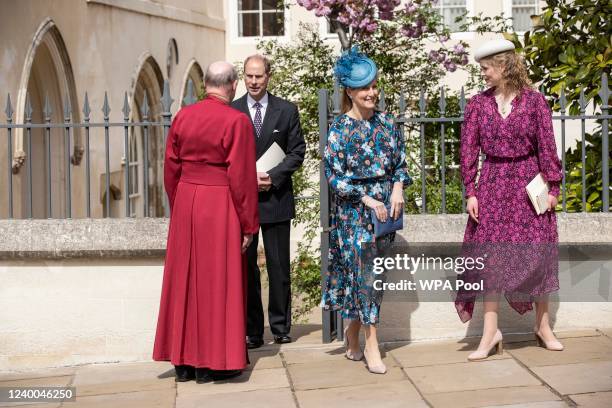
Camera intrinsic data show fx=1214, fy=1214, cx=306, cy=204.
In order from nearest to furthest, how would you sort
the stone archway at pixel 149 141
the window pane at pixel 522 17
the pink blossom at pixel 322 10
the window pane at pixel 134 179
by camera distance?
the pink blossom at pixel 322 10 < the window pane at pixel 134 179 < the stone archway at pixel 149 141 < the window pane at pixel 522 17

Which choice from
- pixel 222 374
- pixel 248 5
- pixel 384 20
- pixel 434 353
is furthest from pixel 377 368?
pixel 248 5

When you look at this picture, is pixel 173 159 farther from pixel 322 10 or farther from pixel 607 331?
pixel 322 10

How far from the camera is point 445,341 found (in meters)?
7.49

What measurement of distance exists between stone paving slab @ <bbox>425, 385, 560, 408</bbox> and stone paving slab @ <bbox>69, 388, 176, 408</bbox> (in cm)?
138

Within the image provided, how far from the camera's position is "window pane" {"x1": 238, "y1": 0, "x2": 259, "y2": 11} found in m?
20.1

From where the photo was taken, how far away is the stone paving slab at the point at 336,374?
6488 millimetres

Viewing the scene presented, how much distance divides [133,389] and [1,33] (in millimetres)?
6322

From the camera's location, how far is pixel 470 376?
646 centimetres

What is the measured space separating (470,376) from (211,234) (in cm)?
158

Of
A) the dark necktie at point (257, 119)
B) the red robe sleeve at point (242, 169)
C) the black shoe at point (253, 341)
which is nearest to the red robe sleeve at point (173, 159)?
the red robe sleeve at point (242, 169)

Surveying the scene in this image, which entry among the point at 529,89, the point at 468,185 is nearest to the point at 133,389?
the point at 468,185

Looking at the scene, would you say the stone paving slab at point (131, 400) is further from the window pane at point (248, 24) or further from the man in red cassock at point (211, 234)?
the window pane at point (248, 24)

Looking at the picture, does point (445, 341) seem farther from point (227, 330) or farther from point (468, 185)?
point (227, 330)

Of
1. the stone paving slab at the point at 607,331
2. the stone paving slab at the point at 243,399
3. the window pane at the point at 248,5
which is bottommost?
the stone paving slab at the point at 243,399
